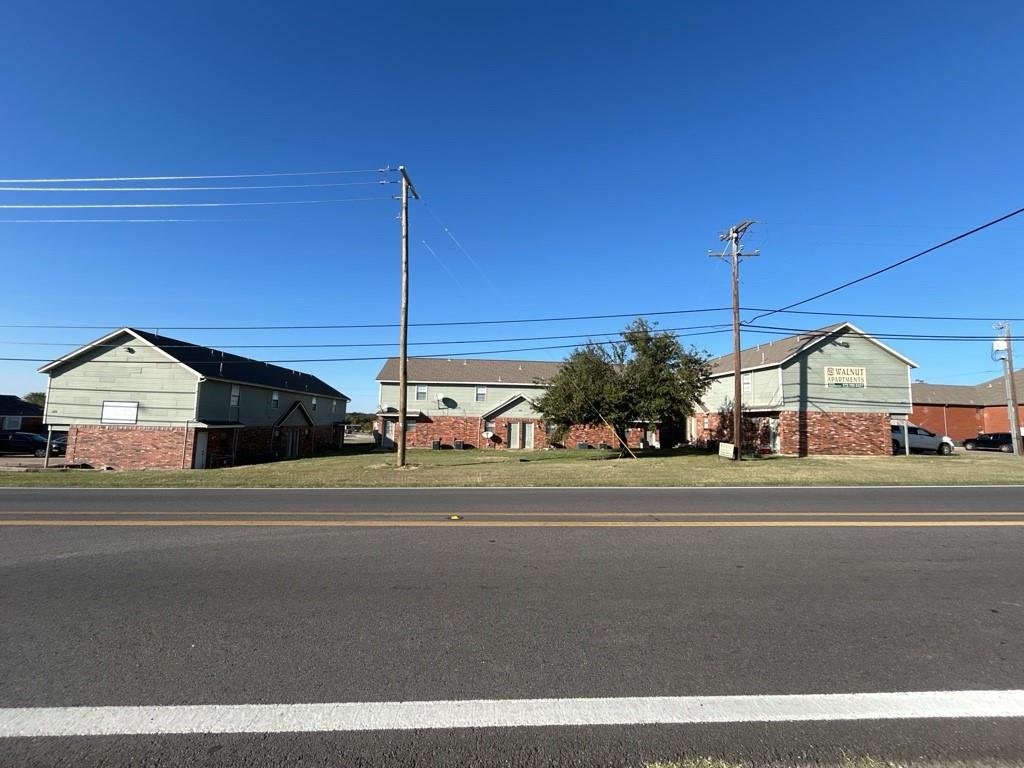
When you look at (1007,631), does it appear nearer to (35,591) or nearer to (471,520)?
(471,520)

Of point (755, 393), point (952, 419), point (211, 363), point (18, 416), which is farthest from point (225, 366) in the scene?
point (952, 419)

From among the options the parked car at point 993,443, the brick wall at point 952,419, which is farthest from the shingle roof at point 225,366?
the brick wall at point 952,419

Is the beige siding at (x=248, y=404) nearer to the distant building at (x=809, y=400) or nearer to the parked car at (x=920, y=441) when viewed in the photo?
the distant building at (x=809, y=400)

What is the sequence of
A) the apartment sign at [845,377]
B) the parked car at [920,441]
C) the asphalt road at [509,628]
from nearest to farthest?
the asphalt road at [509,628], the apartment sign at [845,377], the parked car at [920,441]

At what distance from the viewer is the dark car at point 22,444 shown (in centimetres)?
3588

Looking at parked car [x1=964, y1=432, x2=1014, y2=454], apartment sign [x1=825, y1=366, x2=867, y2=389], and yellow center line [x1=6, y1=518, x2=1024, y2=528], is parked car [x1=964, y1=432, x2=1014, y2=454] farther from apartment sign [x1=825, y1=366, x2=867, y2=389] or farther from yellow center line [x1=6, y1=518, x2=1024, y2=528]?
yellow center line [x1=6, y1=518, x2=1024, y2=528]

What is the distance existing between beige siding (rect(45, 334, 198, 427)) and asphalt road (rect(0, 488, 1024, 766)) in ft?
77.2

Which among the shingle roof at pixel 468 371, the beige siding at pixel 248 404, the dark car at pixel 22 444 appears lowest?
the dark car at pixel 22 444

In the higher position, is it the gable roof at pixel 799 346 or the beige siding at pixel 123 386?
the gable roof at pixel 799 346

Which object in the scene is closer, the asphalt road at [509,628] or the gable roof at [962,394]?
the asphalt road at [509,628]

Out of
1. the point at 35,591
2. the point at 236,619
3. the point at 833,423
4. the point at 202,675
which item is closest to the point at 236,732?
the point at 202,675

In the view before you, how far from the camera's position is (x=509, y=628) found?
4289mm

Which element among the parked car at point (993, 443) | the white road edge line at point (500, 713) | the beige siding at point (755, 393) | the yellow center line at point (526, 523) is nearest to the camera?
the white road edge line at point (500, 713)

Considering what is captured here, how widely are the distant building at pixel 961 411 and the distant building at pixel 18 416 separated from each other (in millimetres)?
80007
